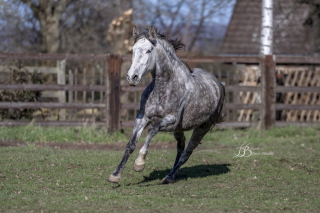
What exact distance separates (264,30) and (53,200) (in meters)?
12.0

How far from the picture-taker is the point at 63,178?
7961 mm

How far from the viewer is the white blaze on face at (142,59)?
6.96 metres

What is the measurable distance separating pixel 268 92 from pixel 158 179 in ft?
23.1

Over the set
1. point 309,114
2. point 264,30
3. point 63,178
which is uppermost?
point 264,30

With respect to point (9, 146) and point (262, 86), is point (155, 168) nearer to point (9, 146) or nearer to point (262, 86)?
point (9, 146)

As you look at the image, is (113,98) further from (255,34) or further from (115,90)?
(255,34)

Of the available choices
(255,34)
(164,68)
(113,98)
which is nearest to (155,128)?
(164,68)

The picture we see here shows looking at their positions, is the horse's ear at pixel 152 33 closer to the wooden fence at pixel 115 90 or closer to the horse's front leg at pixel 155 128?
the horse's front leg at pixel 155 128

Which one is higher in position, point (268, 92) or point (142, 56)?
point (142, 56)

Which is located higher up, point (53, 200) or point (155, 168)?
point (53, 200)

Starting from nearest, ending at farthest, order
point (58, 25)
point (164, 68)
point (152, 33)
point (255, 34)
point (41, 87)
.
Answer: point (152, 33) → point (164, 68) → point (41, 87) → point (58, 25) → point (255, 34)

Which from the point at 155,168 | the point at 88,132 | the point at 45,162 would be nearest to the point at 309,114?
the point at 88,132

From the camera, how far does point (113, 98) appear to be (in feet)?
44.0

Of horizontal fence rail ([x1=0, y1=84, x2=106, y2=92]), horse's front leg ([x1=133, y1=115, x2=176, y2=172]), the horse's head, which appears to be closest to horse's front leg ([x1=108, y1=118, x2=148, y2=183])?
horse's front leg ([x1=133, y1=115, x2=176, y2=172])
